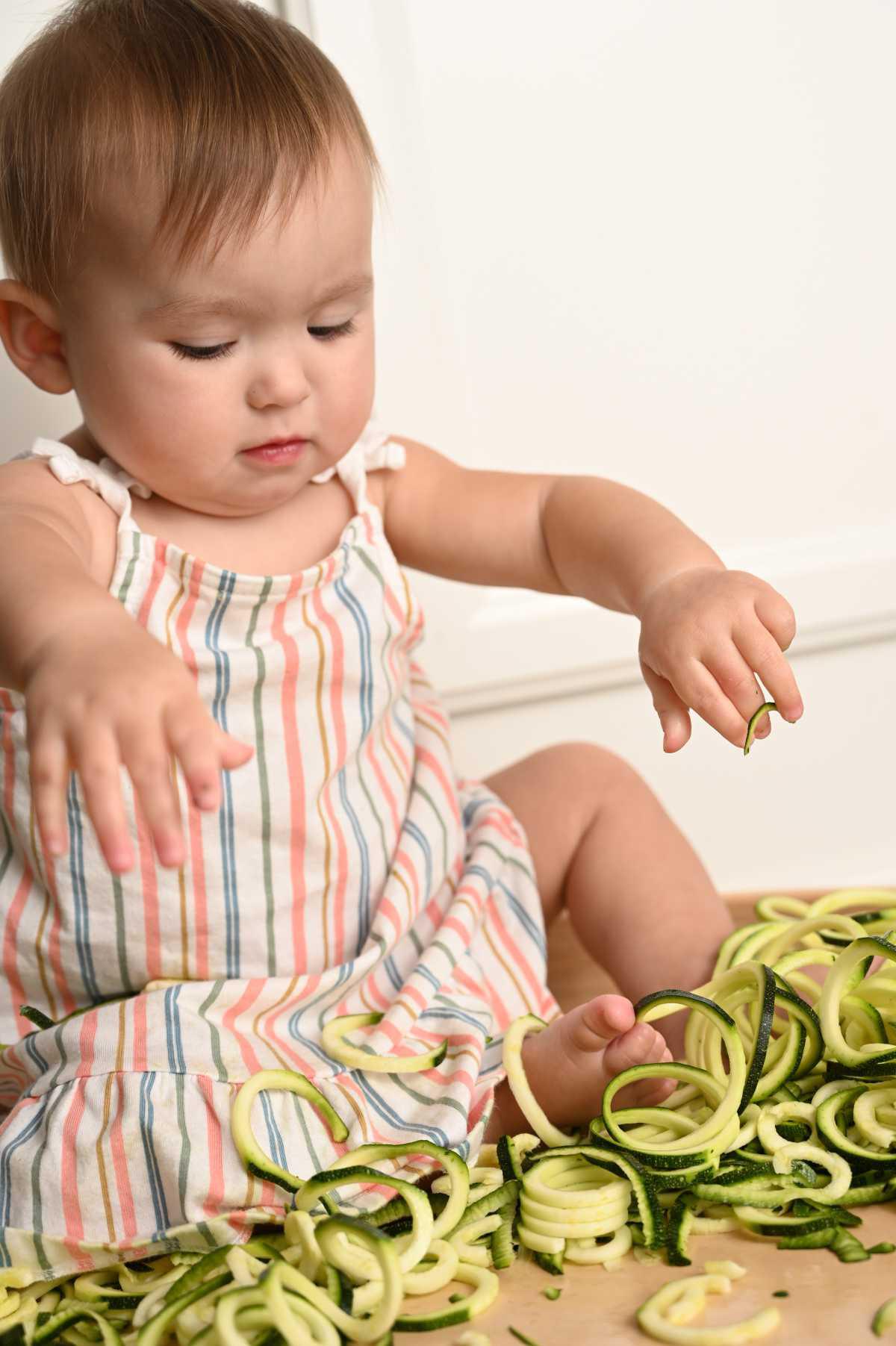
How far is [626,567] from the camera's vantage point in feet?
2.90

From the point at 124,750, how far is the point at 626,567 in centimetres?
44

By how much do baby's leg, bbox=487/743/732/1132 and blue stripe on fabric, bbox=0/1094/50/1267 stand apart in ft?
0.85

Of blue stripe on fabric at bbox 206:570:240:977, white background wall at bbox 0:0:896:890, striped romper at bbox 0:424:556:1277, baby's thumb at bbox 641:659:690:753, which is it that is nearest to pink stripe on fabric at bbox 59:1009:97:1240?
striped romper at bbox 0:424:556:1277

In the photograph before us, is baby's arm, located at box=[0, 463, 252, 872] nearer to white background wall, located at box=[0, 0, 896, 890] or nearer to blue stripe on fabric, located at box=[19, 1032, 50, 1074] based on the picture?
blue stripe on fabric, located at box=[19, 1032, 50, 1074]

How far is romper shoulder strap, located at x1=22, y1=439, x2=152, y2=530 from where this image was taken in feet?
2.81

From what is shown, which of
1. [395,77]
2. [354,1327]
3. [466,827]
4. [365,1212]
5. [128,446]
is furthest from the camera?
[395,77]

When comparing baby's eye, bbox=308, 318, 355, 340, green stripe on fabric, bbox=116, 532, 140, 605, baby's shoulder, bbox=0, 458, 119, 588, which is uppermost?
baby's eye, bbox=308, 318, 355, 340

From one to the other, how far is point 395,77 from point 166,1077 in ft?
2.61

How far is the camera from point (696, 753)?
52.1 inches

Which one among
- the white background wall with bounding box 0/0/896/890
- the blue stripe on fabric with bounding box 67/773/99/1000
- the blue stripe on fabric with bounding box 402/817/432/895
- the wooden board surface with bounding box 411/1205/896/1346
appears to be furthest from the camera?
the white background wall with bounding box 0/0/896/890

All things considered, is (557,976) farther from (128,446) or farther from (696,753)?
(128,446)

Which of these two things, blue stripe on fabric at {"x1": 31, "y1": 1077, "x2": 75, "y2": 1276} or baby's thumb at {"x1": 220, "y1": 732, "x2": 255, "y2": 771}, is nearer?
baby's thumb at {"x1": 220, "y1": 732, "x2": 255, "y2": 771}

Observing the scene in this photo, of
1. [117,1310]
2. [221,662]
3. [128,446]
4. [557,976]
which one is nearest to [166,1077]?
[117,1310]

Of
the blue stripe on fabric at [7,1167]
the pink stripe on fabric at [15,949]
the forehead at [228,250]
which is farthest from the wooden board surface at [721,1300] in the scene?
the forehead at [228,250]
